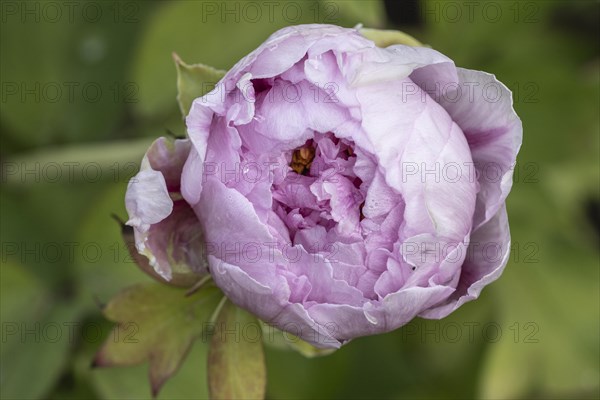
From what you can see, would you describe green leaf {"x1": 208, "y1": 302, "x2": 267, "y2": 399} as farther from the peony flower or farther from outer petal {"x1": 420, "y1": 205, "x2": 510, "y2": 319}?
outer petal {"x1": 420, "y1": 205, "x2": 510, "y2": 319}

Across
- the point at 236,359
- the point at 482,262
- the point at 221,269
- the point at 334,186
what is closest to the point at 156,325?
the point at 236,359

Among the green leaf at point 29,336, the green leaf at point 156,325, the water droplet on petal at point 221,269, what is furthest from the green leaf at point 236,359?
the green leaf at point 29,336

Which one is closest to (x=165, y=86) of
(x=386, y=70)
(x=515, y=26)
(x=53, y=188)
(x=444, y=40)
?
(x=53, y=188)

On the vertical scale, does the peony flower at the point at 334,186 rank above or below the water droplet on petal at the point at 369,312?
above

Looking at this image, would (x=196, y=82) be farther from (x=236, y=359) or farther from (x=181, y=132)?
(x=181, y=132)

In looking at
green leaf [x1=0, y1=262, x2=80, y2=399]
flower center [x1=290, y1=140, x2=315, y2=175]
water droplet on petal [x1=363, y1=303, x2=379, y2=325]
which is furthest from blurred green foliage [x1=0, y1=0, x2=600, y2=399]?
water droplet on petal [x1=363, y1=303, x2=379, y2=325]

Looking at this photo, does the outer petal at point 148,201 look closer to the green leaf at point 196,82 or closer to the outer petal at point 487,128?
the green leaf at point 196,82
